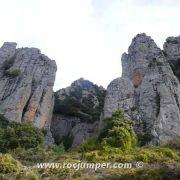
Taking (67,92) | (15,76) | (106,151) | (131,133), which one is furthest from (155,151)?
(67,92)

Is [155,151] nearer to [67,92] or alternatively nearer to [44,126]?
[44,126]

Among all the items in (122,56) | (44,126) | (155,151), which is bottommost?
(155,151)

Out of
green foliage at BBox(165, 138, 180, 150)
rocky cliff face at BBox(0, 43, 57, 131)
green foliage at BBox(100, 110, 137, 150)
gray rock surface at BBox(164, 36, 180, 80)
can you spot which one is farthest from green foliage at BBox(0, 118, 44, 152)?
gray rock surface at BBox(164, 36, 180, 80)

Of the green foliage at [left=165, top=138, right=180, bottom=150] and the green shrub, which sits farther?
the green shrub

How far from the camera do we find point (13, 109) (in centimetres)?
6844

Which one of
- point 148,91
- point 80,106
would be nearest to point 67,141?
point 80,106

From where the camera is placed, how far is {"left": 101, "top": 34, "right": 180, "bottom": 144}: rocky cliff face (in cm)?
5944

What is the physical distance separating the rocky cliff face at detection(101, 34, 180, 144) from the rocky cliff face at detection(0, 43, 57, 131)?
36.0 feet

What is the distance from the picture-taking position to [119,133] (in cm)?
5306

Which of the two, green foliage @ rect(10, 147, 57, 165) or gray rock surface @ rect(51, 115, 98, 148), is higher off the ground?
gray rock surface @ rect(51, 115, 98, 148)

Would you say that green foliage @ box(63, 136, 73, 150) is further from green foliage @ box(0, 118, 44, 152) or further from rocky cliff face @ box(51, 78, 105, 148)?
green foliage @ box(0, 118, 44, 152)

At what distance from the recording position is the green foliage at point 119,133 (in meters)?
51.8

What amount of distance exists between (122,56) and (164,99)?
59.7 feet

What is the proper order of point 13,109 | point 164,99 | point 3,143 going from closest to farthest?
point 3,143, point 164,99, point 13,109
